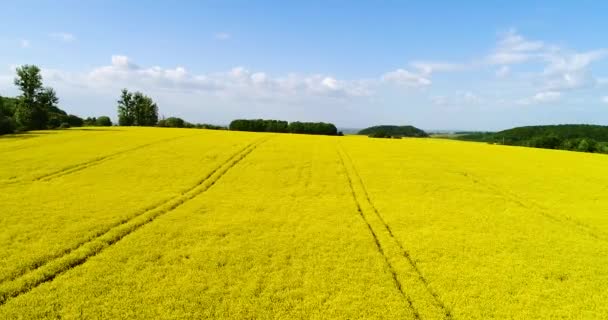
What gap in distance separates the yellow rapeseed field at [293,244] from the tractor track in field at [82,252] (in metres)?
0.06

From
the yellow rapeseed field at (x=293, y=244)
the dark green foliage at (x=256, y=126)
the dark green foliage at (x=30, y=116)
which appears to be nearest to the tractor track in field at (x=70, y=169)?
the yellow rapeseed field at (x=293, y=244)

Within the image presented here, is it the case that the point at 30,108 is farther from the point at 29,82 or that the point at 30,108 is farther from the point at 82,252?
the point at 82,252

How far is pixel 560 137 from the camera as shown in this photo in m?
69.8

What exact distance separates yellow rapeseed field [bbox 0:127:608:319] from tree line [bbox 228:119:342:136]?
2562 inches

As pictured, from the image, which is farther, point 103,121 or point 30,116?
point 103,121

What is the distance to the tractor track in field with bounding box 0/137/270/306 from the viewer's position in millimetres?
9875

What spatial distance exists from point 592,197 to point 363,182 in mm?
13642

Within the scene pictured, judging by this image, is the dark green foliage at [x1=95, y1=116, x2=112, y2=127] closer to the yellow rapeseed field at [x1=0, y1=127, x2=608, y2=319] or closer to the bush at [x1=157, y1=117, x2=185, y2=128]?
the bush at [x1=157, y1=117, x2=185, y2=128]

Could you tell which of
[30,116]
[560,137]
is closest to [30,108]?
[30,116]

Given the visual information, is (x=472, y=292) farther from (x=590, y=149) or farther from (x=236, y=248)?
(x=590, y=149)

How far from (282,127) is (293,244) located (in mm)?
82408

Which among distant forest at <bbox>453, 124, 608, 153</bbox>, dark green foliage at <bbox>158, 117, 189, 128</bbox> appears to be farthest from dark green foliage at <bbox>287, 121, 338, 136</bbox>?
distant forest at <bbox>453, 124, 608, 153</bbox>

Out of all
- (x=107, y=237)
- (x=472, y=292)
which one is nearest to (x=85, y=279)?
(x=107, y=237)

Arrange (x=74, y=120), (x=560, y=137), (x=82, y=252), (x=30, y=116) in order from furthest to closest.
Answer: (x=74, y=120) < (x=560, y=137) < (x=30, y=116) < (x=82, y=252)
